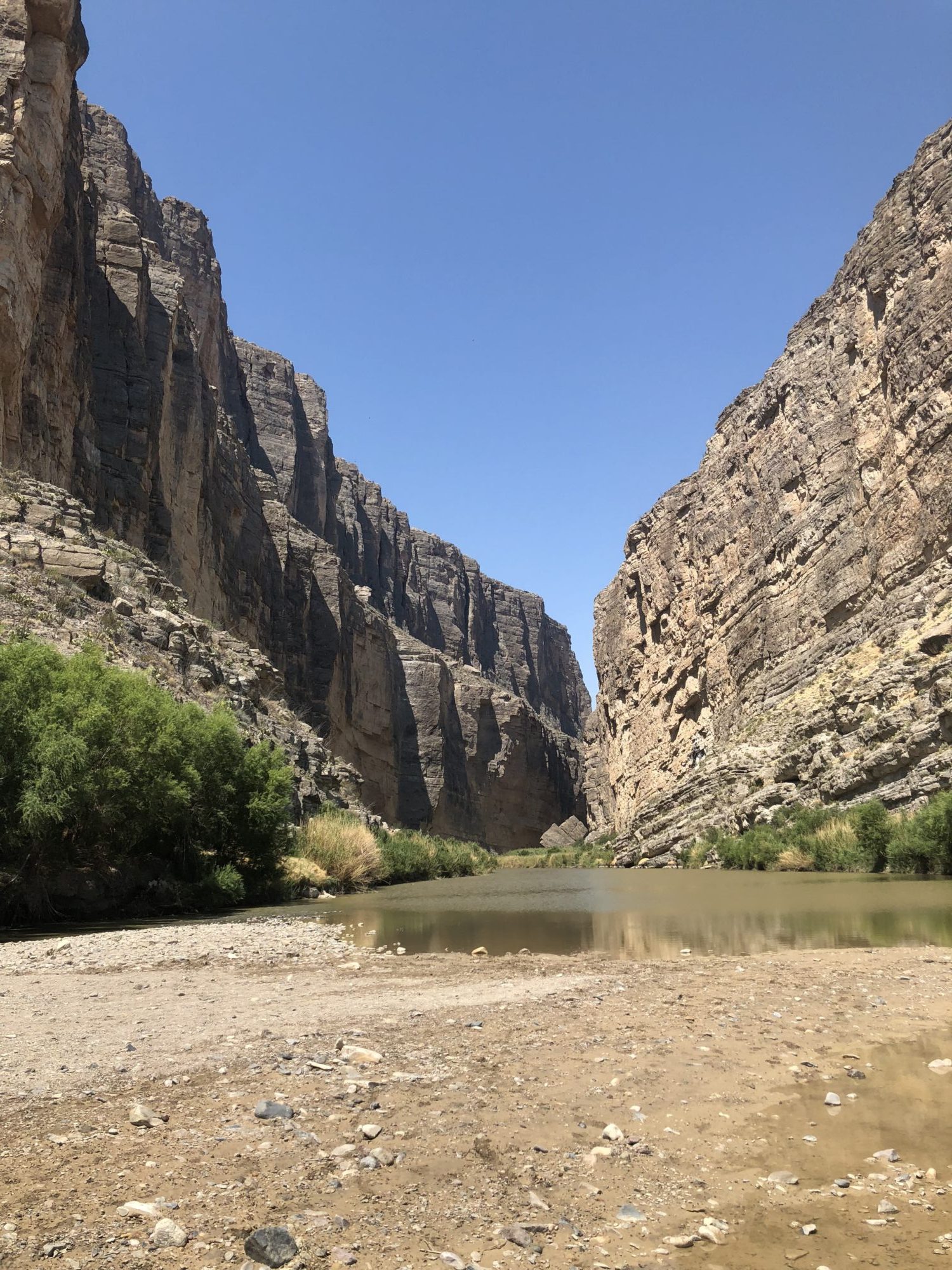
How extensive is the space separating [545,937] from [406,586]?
114471mm

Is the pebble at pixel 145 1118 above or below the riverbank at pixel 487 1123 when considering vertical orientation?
above

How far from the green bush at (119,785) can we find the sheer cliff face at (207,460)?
19.5 metres

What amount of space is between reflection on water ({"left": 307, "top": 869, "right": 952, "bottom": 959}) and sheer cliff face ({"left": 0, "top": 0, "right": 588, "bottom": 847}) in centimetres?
2393

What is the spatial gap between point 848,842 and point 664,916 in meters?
12.3

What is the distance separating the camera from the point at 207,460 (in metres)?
52.5

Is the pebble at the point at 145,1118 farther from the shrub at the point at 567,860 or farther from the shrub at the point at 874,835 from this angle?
the shrub at the point at 567,860

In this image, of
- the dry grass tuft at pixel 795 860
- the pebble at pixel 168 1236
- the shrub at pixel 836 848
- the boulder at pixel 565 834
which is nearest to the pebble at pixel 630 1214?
the pebble at pixel 168 1236

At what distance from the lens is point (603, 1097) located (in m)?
4.89

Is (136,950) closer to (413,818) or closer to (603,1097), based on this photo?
(603,1097)

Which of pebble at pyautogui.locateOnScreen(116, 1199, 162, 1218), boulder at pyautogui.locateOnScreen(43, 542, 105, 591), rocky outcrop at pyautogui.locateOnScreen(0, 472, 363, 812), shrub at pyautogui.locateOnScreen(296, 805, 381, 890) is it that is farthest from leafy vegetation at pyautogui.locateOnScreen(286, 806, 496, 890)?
pebble at pyautogui.locateOnScreen(116, 1199, 162, 1218)

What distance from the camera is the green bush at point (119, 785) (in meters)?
14.1

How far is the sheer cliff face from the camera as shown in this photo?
35.7 metres

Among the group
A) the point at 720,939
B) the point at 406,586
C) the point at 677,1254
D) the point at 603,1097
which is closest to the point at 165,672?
the point at 720,939

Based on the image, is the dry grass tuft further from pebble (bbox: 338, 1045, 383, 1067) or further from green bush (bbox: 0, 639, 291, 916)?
pebble (bbox: 338, 1045, 383, 1067)
